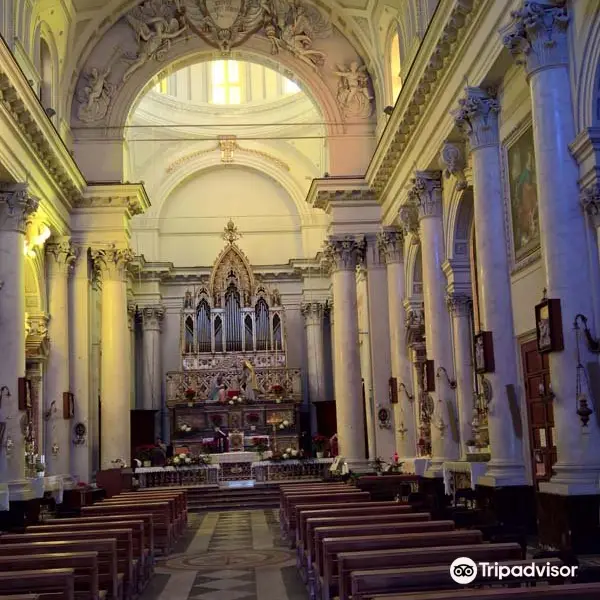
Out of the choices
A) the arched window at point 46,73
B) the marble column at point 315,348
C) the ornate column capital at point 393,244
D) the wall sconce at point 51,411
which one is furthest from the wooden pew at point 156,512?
the marble column at point 315,348

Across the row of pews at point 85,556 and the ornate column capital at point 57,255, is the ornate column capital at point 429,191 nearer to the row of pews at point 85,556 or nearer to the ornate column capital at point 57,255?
the row of pews at point 85,556

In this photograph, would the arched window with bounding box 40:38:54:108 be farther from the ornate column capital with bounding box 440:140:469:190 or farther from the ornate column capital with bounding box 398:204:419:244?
the ornate column capital with bounding box 440:140:469:190

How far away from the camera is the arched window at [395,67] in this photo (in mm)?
23219

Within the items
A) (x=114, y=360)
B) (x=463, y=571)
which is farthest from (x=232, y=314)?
(x=463, y=571)

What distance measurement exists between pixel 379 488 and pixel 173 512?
4.60 meters

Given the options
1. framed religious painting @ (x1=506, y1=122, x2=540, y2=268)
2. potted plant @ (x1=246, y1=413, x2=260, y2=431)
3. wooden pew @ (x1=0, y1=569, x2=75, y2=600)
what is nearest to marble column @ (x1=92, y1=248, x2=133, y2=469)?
potted plant @ (x1=246, y1=413, x2=260, y2=431)

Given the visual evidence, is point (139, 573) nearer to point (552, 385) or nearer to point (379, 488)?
point (552, 385)

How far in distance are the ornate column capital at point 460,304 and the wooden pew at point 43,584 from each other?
12543mm

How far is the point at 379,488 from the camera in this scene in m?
18.9

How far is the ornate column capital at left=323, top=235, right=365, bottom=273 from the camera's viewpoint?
24531 millimetres

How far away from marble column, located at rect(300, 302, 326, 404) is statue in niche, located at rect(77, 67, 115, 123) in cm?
1257

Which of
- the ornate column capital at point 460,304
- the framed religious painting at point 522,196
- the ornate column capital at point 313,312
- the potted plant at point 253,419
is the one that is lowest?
the potted plant at point 253,419

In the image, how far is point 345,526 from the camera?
31.2 ft

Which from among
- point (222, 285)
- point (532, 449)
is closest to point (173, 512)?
point (532, 449)
